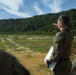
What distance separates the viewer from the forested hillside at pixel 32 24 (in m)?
101

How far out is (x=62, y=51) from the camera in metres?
3.86

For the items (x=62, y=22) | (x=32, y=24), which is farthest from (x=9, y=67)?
(x=32, y=24)

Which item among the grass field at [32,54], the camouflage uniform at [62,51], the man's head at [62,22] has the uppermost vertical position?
the man's head at [62,22]

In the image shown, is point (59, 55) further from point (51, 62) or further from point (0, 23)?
point (0, 23)

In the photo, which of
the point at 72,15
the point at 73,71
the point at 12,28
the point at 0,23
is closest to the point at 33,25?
the point at 12,28

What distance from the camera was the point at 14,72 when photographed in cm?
107

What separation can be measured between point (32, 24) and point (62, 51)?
115371mm

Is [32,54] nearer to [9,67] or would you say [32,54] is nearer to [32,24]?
[9,67]

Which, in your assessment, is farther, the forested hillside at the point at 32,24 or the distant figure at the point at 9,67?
the forested hillside at the point at 32,24

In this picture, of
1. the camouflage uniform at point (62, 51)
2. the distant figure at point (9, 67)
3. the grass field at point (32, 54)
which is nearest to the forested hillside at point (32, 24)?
the grass field at point (32, 54)

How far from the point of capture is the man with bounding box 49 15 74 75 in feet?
12.6

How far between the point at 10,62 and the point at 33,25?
115793mm

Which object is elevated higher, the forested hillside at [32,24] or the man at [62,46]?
the forested hillside at [32,24]

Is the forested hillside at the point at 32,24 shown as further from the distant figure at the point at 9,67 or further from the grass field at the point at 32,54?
the distant figure at the point at 9,67
